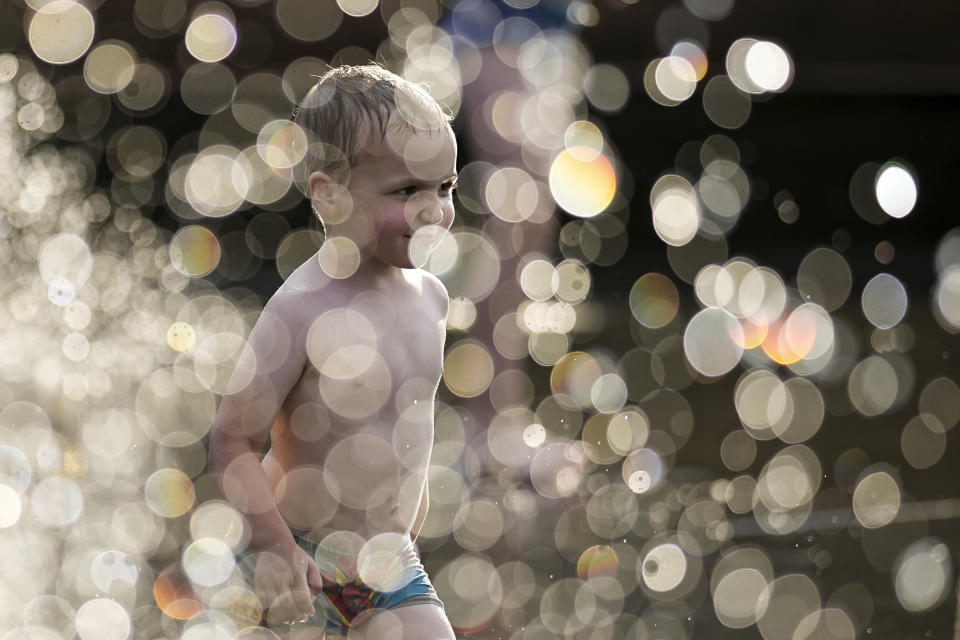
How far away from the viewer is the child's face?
1.84 m

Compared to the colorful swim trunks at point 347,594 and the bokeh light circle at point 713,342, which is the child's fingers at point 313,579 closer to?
the colorful swim trunks at point 347,594

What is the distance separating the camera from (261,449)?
1.82 metres

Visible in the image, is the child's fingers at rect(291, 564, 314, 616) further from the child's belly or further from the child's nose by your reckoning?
the child's nose

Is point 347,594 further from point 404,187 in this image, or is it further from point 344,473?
point 404,187

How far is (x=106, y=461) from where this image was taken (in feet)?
16.3

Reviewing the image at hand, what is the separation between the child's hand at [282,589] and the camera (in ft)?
5.72

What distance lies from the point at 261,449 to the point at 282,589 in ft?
0.75

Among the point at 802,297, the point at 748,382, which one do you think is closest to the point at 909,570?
the point at 748,382

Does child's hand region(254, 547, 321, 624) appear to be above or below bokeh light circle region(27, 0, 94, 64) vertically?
above

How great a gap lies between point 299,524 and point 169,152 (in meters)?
13.0

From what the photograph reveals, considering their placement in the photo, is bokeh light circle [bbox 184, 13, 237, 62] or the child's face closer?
the child's face

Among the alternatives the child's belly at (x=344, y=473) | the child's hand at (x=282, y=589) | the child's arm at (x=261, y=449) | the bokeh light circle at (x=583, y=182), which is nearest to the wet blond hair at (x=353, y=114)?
the child's arm at (x=261, y=449)

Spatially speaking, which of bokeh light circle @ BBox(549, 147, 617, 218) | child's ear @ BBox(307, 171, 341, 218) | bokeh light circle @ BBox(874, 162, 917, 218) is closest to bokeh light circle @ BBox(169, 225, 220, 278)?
bokeh light circle @ BBox(549, 147, 617, 218)

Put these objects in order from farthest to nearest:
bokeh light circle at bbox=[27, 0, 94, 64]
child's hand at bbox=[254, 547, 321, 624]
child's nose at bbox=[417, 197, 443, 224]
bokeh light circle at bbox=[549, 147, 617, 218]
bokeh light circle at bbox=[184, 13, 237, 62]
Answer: bokeh light circle at bbox=[549, 147, 617, 218] < bokeh light circle at bbox=[184, 13, 237, 62] < bokeh light circle at bbox=[27, 0, 94, 64] < child's nose at bbox=[417, 197, 443, 224] < child's hand at bbox=[254, 547, 321, 624]
